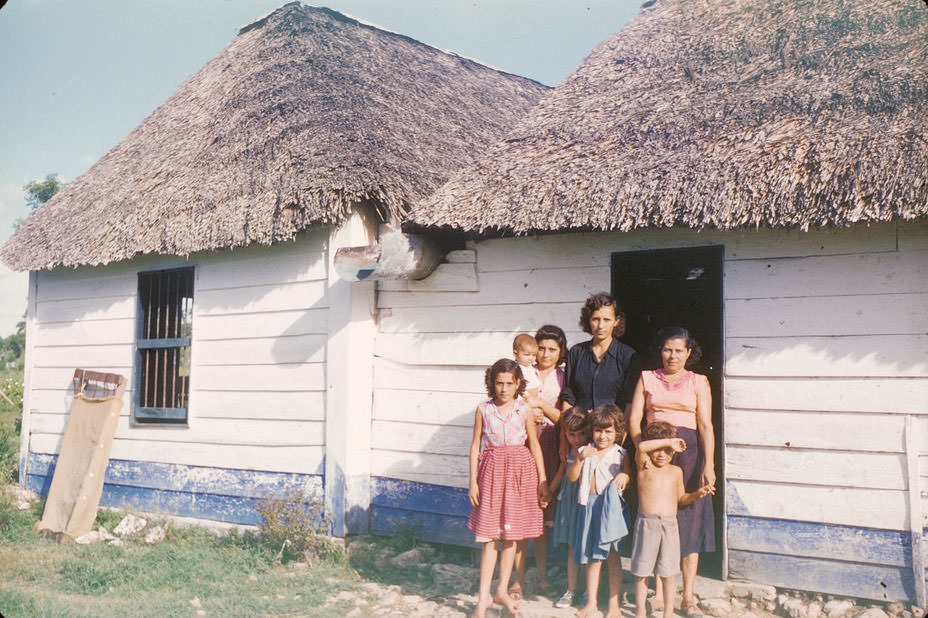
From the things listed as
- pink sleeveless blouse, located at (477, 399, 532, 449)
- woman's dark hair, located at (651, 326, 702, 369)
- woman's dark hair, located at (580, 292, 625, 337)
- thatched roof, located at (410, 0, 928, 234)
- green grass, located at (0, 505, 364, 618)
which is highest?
thatched roof, located at (410, 0, 928, 234)

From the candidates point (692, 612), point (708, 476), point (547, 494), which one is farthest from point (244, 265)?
point (692, 612)

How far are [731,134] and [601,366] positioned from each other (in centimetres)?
169

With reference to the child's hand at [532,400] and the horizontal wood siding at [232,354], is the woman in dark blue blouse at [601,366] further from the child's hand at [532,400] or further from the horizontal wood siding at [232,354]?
the horizontal wood siding at [232,354]

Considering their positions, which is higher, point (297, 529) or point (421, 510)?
point (421, 510)

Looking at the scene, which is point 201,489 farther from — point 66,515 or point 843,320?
point 843,320

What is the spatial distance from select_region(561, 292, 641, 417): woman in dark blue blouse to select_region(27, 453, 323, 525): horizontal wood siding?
240cm

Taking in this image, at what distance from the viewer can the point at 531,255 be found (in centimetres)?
539

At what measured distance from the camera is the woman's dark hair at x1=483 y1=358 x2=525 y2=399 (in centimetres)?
424

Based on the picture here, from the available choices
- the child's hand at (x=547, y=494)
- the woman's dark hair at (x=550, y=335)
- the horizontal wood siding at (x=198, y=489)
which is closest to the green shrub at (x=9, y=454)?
the horizontal wood siding at (x=198, y=489)

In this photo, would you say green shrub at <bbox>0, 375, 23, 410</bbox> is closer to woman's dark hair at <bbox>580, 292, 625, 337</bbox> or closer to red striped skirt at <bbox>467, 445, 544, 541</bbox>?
red striped skirt at <bbox>467, 445, 544, 541</bbox>

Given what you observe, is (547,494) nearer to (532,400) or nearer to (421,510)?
(532,400)

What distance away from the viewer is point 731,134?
479 cm

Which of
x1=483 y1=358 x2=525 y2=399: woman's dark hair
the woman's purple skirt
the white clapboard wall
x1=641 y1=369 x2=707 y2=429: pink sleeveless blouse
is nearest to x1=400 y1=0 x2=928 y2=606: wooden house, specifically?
the white clapboard wall

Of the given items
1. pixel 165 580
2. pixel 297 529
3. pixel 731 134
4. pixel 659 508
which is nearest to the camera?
pixel 659 508
